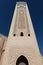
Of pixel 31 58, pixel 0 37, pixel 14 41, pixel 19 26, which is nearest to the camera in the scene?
pixel 31 58

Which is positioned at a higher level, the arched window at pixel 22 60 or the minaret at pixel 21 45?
the minaret at pixel 21 45

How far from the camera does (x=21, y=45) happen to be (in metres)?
14.5

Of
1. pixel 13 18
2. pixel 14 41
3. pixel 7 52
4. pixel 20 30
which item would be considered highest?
pixel 13 18

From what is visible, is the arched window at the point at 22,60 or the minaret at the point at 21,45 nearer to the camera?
the minaret at the point at 21,45

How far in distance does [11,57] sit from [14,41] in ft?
5.04

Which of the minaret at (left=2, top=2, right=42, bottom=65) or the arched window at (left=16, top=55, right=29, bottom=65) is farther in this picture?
the arched window at (left=16, top=55, right=29, bottom=65)

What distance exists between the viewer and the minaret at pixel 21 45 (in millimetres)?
13828

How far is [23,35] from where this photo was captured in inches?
597

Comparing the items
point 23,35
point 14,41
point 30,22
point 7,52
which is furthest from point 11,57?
point 30,22

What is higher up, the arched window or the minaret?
the minaret

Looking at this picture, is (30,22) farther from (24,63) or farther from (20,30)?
(24,63)

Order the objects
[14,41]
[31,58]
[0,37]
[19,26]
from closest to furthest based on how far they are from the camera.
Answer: [31,58]
[14,41]
[19,26]
[0,37]

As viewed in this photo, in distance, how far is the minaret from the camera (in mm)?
13828

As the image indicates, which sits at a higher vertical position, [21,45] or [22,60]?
[21,45]
